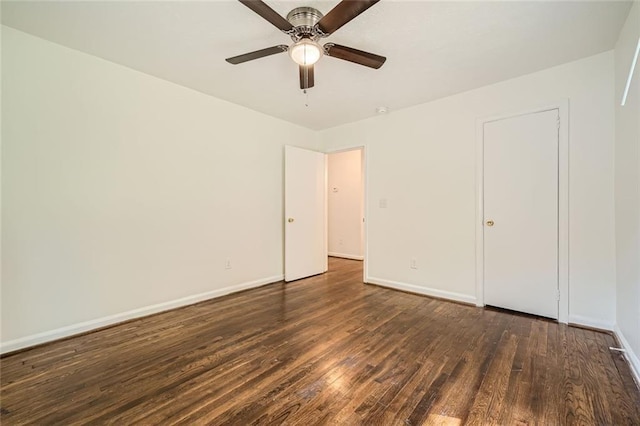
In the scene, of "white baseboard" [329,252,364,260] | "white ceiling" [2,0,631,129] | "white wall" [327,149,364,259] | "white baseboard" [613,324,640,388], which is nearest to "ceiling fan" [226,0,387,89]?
"white ceiling" [2,0,631,129]

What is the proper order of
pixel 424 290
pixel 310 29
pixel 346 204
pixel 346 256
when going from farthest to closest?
pixel 346 204
pixel 346 256
pixel 424 290
pixel 310 29

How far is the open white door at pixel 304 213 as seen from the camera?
423 centimetres

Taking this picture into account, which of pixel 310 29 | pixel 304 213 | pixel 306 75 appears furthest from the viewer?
pixel 304 213

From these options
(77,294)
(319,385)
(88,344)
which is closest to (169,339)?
(88,344)

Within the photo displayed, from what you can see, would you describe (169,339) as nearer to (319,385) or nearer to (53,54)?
(319,385)

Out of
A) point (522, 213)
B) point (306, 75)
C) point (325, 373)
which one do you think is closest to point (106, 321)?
point (325, 373)

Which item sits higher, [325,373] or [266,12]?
[266,12]

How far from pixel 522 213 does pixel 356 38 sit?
2.40 m

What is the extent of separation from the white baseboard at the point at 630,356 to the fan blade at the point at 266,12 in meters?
3.16

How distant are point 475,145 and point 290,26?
8.05 feet

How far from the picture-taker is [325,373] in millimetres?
1856

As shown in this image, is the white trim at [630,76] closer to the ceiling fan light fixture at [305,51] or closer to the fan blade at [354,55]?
the fan blade at [354,55]

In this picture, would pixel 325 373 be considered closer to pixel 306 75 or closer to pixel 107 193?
pixel 306 75

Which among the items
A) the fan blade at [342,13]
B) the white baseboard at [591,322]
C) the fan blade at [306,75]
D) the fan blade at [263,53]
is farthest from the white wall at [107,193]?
the white baseboard at [591,322]
